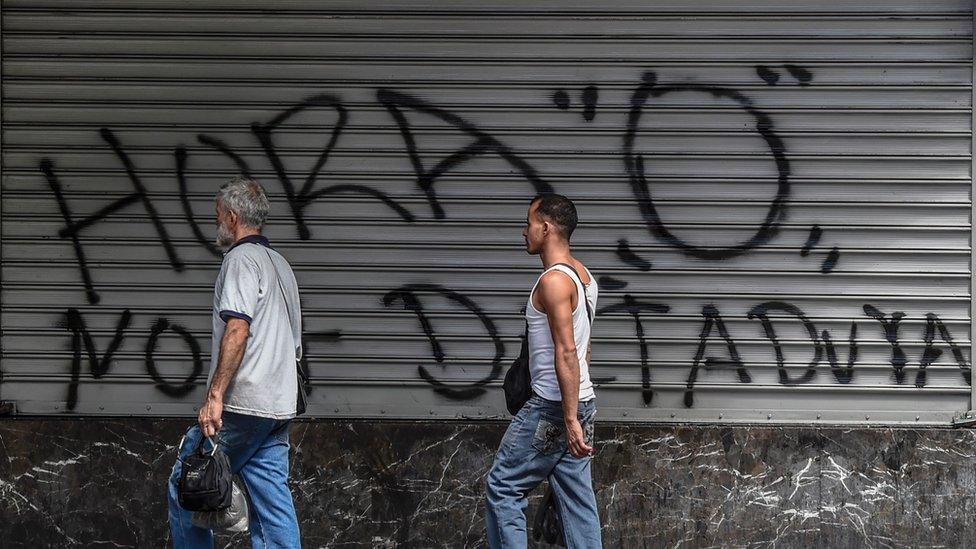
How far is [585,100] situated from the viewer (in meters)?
6.17

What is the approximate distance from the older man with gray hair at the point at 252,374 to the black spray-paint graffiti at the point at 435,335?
123cm

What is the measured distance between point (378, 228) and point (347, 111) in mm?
626

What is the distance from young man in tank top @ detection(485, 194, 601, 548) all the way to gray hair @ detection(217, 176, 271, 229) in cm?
114

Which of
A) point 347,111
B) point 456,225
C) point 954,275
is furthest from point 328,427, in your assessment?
point 954,275

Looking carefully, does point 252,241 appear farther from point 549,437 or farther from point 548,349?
point 549,437

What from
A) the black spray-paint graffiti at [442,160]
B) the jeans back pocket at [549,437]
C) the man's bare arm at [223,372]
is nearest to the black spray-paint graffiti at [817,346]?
the black spray-paint graffiti at [442,160]

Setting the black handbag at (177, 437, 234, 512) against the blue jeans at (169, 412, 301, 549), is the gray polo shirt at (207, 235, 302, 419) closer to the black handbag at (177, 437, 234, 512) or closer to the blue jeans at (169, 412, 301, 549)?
the blue jeans at (169, 412, 301, 549)

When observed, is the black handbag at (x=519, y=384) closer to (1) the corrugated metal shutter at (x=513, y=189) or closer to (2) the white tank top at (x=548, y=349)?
(2) the white tank top at (x=548, y=349)

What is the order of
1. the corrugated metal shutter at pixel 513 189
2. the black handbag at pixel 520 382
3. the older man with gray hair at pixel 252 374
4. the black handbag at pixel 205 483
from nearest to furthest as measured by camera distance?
the black handbag at pixel 205 483, the older man with gray hair at pixel 252 374, the black handbag at pixel 520 382, the corrugated metal shutter at pixel 513 189

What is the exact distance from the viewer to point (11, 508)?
619cm

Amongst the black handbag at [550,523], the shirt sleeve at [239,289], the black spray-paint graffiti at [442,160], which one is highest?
the black spray-paint graffiti at [442,160]

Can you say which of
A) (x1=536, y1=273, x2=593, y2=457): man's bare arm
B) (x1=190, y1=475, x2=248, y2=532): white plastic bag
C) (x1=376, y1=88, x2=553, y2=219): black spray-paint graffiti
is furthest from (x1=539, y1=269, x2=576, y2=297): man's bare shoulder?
(x1=376, y1=88, x2=553, y2=219): black spray-paint graffiti

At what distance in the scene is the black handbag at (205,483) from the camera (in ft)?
14.9

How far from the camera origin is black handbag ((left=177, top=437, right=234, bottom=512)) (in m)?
4.55
